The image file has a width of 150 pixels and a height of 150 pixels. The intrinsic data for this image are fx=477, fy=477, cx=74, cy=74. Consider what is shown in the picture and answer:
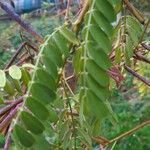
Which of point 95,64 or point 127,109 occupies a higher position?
point 95,64

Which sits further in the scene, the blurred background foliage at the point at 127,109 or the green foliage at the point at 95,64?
the blurred background foliage at the point at 127,109

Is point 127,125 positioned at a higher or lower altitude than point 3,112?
lower

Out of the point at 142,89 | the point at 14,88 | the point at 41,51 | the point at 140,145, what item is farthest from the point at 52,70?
the point at 140,145

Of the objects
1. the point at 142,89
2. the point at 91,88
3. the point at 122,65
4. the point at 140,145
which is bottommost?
the point at 140,145

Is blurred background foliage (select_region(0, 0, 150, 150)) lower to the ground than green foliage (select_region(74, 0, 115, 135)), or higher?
lower

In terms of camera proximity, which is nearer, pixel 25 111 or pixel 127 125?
pixel 25 111

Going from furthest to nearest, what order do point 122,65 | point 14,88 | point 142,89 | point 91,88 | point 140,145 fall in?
1. point 140,145
2. point 142,89
3. point 122,65
4. point 14,88
5. point 91,88

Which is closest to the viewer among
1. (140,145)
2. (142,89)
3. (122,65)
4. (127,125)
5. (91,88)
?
(91,88)

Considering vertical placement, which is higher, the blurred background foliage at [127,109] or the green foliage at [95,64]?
the green foliage at [95,64]

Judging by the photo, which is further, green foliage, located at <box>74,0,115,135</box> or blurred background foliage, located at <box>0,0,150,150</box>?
blurred background foliage, located at <box>0,0,150,150</box>

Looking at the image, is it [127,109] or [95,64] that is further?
[127,109]

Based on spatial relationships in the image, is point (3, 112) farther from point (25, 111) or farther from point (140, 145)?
point (140, 145)

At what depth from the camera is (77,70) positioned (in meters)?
0.56

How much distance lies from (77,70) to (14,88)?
17 cm
